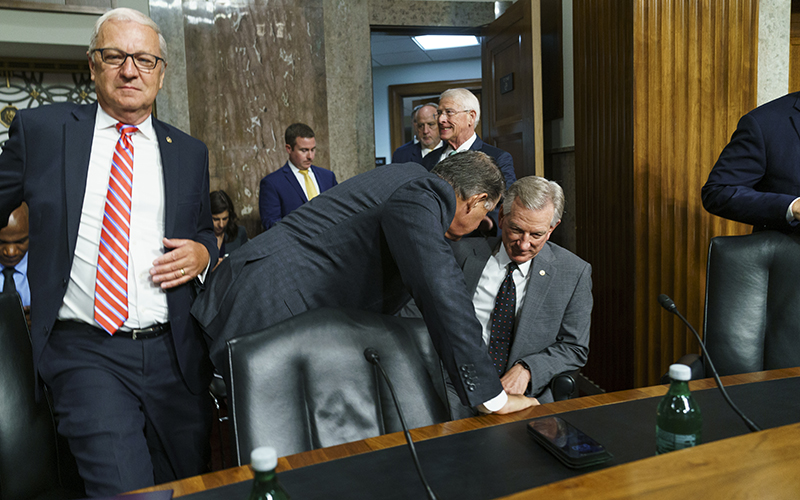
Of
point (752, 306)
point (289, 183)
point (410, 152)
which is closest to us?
point (752, 306)

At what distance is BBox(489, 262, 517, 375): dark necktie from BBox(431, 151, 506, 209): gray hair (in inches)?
15.8

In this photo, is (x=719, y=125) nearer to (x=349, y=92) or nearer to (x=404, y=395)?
(x=404, y=395)

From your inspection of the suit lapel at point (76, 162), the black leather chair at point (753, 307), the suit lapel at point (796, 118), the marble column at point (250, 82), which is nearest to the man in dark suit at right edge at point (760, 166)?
the suit lapel at point (796, 118)

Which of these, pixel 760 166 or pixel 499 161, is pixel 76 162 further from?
pixel 760 166

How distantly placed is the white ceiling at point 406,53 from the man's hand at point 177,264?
557cm

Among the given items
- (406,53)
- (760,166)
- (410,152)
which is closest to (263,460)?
(760,166)

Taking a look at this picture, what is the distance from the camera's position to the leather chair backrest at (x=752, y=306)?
1.64 metres

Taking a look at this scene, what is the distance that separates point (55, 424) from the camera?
4.58ft

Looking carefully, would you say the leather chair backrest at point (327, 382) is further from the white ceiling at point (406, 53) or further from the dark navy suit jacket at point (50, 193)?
the white ceiling at point (406, 53)

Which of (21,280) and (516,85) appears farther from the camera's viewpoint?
(516,85)

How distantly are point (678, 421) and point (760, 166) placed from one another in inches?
55.9

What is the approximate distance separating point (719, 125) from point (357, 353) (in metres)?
2.24

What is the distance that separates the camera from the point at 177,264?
139 centimetres

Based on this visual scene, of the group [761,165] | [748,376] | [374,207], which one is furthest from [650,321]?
[374,207]
